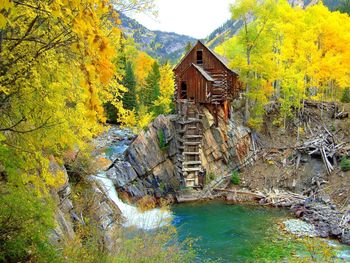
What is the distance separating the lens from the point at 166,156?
28.0 meters

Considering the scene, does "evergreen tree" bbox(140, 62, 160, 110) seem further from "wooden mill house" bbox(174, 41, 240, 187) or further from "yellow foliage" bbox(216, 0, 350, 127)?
"yellow foliage" bbox(216, 0, 350, 127)

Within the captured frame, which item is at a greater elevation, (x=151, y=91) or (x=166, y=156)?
(x=151, y=91)

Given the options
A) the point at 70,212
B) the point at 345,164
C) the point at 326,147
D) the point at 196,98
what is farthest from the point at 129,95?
the point at 70,212

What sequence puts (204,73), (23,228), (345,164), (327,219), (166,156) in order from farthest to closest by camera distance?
(204,73)
(166,156)
(345,164)
(327,219)
(23,228)

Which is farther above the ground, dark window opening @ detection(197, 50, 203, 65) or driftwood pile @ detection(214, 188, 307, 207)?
dark window opening @ detection(197, 50, 203, 65)

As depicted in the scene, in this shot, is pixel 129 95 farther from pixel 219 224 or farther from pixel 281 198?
pixel 219 224

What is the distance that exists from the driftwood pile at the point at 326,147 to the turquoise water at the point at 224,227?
640 cm

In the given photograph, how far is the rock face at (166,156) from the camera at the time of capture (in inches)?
1010

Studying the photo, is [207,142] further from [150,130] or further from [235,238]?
[235,238]

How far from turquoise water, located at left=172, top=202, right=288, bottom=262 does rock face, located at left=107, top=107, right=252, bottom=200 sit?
2.72m

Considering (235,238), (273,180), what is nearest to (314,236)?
(235,238)

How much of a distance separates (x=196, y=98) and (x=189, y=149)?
5034 millimetres

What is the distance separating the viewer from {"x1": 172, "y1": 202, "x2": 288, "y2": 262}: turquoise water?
1820 centimetres

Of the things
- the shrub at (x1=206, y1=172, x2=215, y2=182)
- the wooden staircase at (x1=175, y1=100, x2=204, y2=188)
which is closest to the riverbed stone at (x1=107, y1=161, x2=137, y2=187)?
the wooden staircase at (x1=175, y1=100, x2=204, y2=188)
